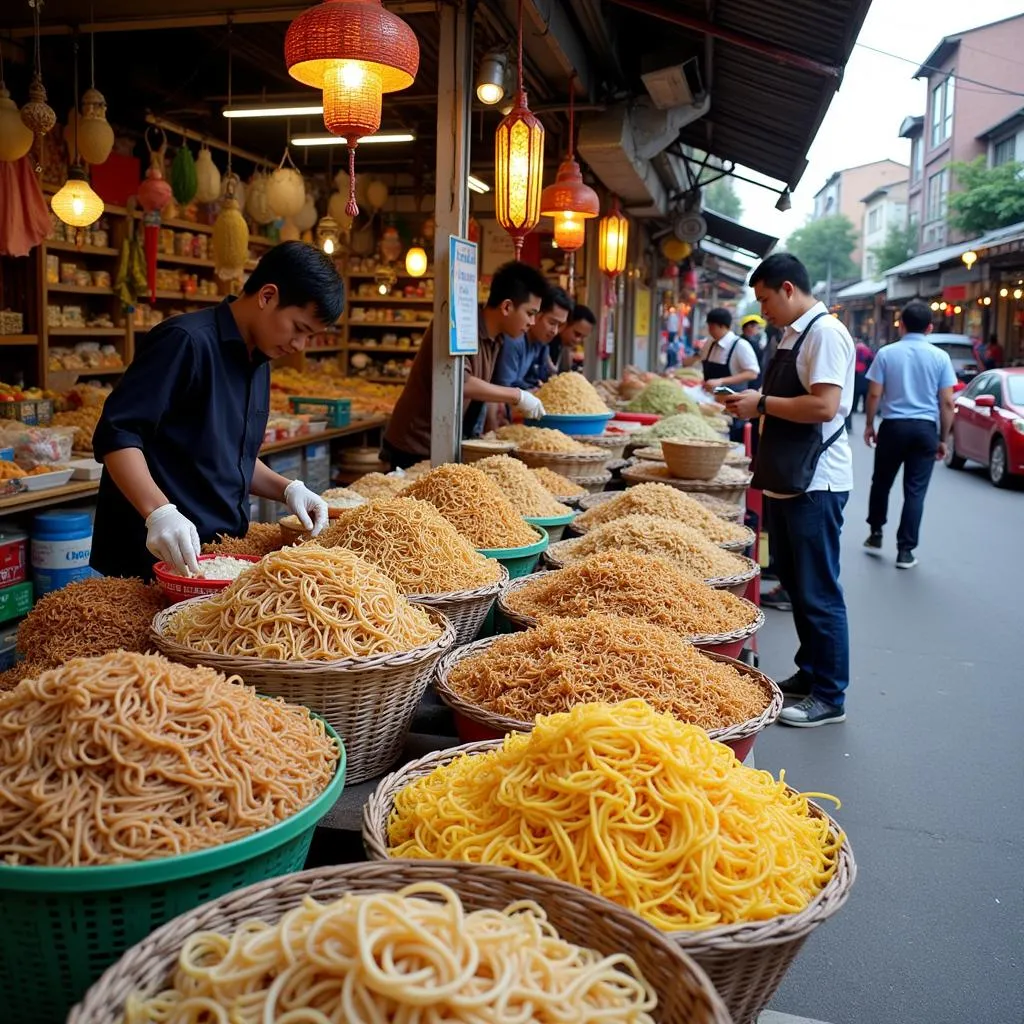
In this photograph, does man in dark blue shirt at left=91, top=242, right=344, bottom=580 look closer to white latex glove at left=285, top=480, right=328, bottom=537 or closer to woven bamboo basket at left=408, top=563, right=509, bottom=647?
white latex glove at left=285, top=480, right=328, bottom=537

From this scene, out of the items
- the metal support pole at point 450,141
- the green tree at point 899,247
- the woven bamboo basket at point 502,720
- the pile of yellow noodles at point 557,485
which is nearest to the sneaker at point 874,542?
the pile of yellow noodles at point 557,485

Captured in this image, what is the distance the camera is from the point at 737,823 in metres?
1.44

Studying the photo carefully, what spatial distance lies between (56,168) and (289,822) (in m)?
7.49

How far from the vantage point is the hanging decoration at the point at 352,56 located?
3.20 m

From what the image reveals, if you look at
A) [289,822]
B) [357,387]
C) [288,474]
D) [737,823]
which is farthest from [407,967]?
[357,387]

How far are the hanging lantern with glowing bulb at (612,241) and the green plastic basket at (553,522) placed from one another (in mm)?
5876

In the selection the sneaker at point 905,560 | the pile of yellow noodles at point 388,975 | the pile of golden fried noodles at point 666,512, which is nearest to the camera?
the pile of yellow noodles at point 388,975

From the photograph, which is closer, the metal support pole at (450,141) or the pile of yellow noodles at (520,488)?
the pile of yellow noodles at (520,488)

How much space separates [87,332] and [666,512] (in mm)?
6551

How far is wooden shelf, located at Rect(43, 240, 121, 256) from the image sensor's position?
780 centimetres

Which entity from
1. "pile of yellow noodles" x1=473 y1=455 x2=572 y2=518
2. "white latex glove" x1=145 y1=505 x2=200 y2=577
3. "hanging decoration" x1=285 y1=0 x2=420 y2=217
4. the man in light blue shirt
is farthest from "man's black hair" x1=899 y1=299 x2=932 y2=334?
"white latex glove" x1=145 y1=505 x2=200 y2=577

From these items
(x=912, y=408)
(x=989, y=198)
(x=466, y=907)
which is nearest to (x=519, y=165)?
(x=466, y=907)

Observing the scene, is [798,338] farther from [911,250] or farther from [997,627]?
[911,250]

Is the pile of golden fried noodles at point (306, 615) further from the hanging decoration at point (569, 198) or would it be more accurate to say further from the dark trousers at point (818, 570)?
the hanging decoration at point (569, 198)
